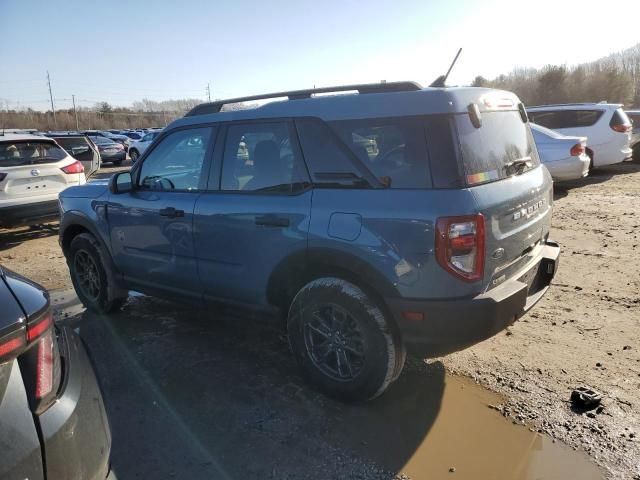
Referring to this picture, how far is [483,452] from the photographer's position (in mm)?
2689

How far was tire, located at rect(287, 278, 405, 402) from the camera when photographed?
290 centimetres

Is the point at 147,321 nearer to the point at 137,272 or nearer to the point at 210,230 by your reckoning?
A: the point at 137,272

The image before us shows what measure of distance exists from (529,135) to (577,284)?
223 cm

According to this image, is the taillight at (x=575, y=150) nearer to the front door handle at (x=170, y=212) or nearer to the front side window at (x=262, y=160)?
the front side window at (x=262, y=160)

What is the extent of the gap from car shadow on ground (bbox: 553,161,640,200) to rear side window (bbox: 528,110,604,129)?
1.36 m

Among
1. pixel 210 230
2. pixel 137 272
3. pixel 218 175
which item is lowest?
pixel 137 272

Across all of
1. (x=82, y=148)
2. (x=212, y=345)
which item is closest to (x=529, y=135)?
(x=212, y=345)

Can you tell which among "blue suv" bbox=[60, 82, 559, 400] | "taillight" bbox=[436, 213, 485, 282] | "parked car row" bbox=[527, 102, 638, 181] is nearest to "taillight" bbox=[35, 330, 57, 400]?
"blue suv" bbox=[60, 82, 559, 400]

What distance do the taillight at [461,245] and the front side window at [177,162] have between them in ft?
6.70

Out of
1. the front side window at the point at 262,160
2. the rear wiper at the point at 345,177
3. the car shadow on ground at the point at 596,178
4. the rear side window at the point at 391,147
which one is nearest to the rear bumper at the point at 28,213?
the front side window at the point at 262,160

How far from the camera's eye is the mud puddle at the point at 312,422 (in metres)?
2.58

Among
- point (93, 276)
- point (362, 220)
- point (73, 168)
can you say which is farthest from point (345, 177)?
point (73, 168)

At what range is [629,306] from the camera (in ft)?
14.5

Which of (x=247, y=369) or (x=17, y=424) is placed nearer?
(x=17, y=424)
